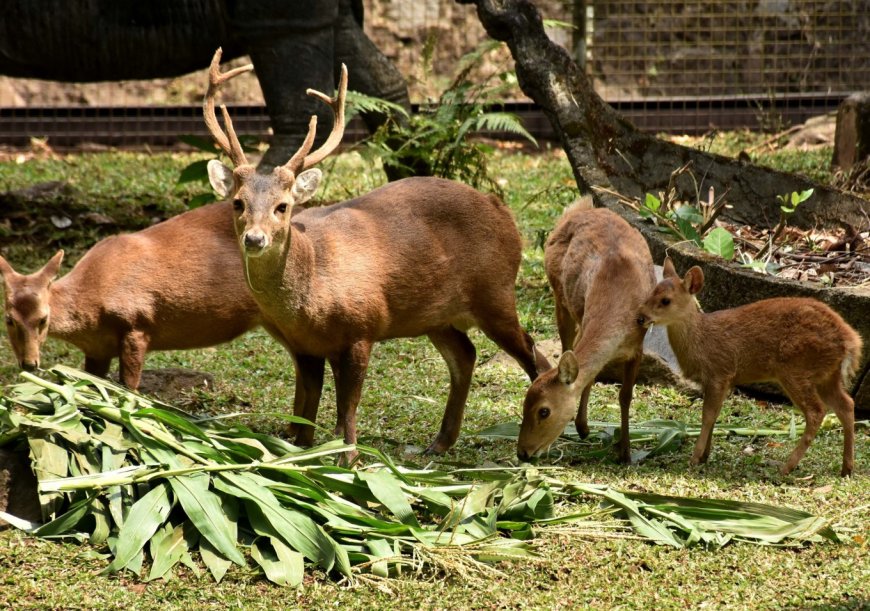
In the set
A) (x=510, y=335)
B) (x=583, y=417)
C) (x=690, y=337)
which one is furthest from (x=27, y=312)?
(x=690, y=337)

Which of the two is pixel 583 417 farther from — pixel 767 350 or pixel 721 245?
pixel 721 245

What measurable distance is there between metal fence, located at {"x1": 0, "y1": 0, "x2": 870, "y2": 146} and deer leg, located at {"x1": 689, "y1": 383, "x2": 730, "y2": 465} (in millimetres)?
7941

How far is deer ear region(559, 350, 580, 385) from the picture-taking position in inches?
226

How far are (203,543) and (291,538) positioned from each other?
35 centimetres

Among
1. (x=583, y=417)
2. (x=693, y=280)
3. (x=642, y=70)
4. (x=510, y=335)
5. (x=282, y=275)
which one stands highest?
(x=642, y=70)

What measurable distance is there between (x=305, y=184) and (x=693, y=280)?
6.31ft

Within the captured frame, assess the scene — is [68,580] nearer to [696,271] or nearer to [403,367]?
[696,271]

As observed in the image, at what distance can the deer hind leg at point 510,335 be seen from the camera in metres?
6.59

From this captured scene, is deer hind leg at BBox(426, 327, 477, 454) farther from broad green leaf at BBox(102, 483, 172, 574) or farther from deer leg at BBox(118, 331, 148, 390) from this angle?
broad green leaf at BBox(102, 483, 172, 574)

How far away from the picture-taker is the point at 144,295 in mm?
6730

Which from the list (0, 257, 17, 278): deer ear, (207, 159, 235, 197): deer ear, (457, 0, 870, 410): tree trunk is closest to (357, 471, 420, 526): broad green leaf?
(207, 159, 235, 197): deer ear

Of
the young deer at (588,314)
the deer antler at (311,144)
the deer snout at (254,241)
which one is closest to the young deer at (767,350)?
the young deer at (588,314)

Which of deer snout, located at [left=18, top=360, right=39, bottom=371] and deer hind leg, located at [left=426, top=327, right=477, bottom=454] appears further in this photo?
deer hind leg, located at [left=426, top=327, right=477, bottom=454]

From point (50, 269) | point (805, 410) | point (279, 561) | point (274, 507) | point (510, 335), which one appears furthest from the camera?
point (510, 335)
